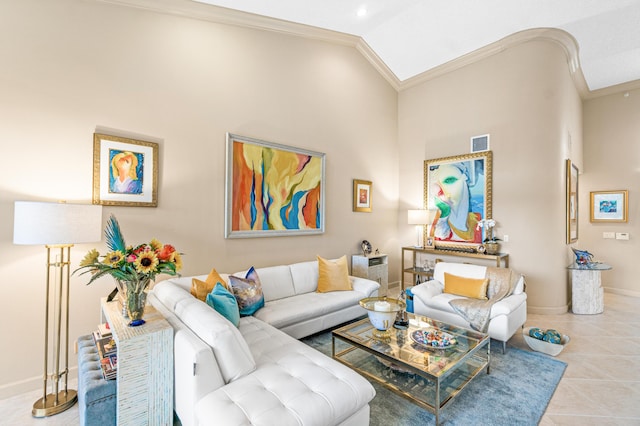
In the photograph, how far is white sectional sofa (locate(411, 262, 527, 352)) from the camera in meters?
2.81

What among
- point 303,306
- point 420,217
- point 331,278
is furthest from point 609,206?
point 303,306

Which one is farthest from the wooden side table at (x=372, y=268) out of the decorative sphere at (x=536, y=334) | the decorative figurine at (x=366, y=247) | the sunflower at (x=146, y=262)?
the sunflower at (x=146, y=262)

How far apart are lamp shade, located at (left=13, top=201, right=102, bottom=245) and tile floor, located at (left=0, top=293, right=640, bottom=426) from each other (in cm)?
128

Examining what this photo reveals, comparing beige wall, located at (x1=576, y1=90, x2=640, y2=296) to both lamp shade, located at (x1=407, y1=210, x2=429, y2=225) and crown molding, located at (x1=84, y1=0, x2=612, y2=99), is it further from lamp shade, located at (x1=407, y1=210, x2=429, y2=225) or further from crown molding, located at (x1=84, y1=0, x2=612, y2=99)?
lamp shade, located at (x1=407, y1=210, x2=429, y2=225)

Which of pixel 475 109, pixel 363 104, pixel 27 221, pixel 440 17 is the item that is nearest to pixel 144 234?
pixel 27 221

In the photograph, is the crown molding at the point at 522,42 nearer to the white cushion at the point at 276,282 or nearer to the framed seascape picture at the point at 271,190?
the framed seascape picture at the point at 271,190

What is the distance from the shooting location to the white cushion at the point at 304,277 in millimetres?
3521

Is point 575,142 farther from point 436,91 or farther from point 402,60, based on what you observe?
point 402,60

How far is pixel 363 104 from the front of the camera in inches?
195

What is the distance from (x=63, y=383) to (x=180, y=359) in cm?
162

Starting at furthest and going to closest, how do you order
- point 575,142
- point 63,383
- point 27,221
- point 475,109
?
point 575,142 → point 475,109 → point 63,383 → point 27,221

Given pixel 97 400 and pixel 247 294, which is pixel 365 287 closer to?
pixel 247 294

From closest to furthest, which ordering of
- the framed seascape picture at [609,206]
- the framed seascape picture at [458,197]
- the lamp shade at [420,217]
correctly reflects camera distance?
1. the framed seascape picture at [458,197]
2. the lamp shade at [420,217]
3. the framed seascape picture at [609,206]

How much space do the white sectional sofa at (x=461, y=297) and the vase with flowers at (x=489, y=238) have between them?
920 millimetres
